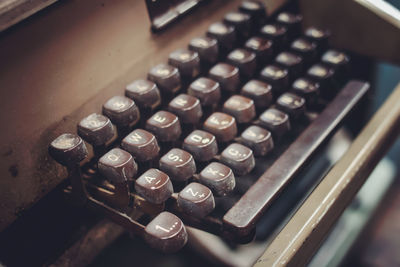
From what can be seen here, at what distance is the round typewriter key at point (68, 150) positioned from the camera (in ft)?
3.83

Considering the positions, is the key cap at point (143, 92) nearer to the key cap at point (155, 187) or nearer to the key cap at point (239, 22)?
the key cap at point (155, 187)

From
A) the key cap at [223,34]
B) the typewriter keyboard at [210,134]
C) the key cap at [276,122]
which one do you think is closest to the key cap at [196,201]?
the typewriter keyboard at [210,134]

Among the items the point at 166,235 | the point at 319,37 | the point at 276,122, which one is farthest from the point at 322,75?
the point at 166,235

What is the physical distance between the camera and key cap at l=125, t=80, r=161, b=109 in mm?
1334

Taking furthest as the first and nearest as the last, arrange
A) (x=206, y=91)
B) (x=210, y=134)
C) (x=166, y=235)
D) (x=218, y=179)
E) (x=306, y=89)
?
(x=306, y=89) → (x=206, y=91) → (x=210, y=134) → (x=218, y=179) → (x=166, y=235)

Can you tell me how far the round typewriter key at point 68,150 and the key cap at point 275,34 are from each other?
2.66ft

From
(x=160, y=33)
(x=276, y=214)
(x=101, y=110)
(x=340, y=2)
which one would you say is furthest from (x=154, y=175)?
(x=340, y=2)

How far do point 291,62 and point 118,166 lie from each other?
76cm

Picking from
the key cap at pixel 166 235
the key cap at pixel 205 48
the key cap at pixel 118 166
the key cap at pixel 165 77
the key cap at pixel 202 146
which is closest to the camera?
the key cap at pixel 166 235

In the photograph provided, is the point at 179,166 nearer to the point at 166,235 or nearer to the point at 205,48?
the point at 166,235

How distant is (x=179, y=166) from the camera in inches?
47.7

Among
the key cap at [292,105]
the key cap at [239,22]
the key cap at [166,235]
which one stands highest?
the key cap at [239,22]

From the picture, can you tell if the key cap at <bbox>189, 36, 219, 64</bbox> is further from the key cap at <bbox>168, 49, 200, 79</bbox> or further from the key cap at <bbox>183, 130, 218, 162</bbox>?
the key cap at <bbox>183, 130, 218, 162</bbox>

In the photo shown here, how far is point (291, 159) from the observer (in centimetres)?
135
